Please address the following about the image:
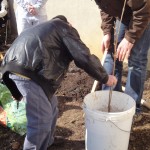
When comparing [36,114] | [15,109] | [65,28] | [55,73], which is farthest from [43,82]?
[15,109]

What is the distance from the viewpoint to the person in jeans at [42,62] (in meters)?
2.40

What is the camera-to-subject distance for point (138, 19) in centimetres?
276

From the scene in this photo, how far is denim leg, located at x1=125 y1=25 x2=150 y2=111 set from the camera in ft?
10.0

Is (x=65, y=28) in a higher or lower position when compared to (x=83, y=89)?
higher

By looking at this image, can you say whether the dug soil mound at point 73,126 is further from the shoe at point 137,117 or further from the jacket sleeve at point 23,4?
the jacket sleeve at point 23,4

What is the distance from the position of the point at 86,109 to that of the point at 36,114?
0.39 metres

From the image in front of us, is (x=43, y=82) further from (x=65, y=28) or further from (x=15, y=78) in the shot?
(x=65, y=28)

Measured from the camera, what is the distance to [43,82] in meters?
2.49

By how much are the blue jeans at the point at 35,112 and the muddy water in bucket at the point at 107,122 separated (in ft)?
1.06

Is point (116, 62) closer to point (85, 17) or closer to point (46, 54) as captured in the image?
point (46, 54)

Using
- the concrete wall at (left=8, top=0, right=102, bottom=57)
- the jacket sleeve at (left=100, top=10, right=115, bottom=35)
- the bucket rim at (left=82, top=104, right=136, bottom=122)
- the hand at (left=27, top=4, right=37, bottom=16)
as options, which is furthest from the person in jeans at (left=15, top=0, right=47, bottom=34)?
the bucket rim at (left=82, top=104, right=136, bottom=122)

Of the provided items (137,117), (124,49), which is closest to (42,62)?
(124,49)

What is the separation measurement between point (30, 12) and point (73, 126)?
5.16ft

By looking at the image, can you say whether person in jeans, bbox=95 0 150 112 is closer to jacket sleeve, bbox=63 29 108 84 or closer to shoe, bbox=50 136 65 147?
jacket sleeve, bbox=63 29 108 84
